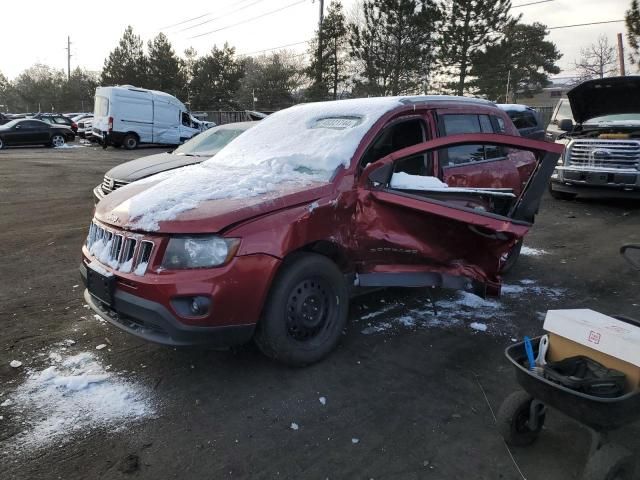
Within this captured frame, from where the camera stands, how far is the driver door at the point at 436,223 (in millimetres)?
3719

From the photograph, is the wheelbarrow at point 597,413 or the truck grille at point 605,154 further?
the truck grille at point 605,154

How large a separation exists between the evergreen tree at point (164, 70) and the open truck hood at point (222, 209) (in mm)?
45513

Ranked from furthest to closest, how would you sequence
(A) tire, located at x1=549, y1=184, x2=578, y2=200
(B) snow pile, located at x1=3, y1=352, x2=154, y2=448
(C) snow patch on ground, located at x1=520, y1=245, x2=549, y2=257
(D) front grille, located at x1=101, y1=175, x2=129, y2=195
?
1. (A) tire, located at x1=549, y1=184, x2=578, y2=200
2. (D) front grille, located at x1=101, y1=175, x2=129, y2=195
3. (C) snow patch on ground, located at x1=520, y1=245, x2=549, y2=257
4. (B) snow pile, located at x1=3, y1=352, x2=154, y2=448

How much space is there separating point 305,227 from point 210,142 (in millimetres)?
6157

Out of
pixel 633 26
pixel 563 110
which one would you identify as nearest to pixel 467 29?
pixel 633 26

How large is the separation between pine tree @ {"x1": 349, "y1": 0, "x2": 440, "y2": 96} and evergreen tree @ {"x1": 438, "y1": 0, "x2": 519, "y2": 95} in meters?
0.85

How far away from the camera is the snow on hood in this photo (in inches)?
131

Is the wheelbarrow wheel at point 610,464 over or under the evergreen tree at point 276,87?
under

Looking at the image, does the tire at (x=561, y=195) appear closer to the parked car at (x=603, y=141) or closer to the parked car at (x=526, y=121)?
the parked car at (x=603, y=141)

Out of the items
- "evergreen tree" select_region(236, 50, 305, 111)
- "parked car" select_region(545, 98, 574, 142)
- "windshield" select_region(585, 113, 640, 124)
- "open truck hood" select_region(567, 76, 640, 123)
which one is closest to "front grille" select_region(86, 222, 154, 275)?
"open truck hood" select_region(567, 76, 640, 123)

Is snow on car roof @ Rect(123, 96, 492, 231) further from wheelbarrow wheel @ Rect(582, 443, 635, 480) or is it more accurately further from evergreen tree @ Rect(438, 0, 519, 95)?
evergreen tree @ Rect(438, 0, 519, 95)

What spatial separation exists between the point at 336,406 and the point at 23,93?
3009 inches

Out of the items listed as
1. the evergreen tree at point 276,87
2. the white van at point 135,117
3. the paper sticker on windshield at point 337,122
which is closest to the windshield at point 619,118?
the paper sticker on windshield at point 337,122

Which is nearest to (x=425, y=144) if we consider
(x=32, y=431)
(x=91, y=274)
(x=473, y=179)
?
(x=473, y=179)
